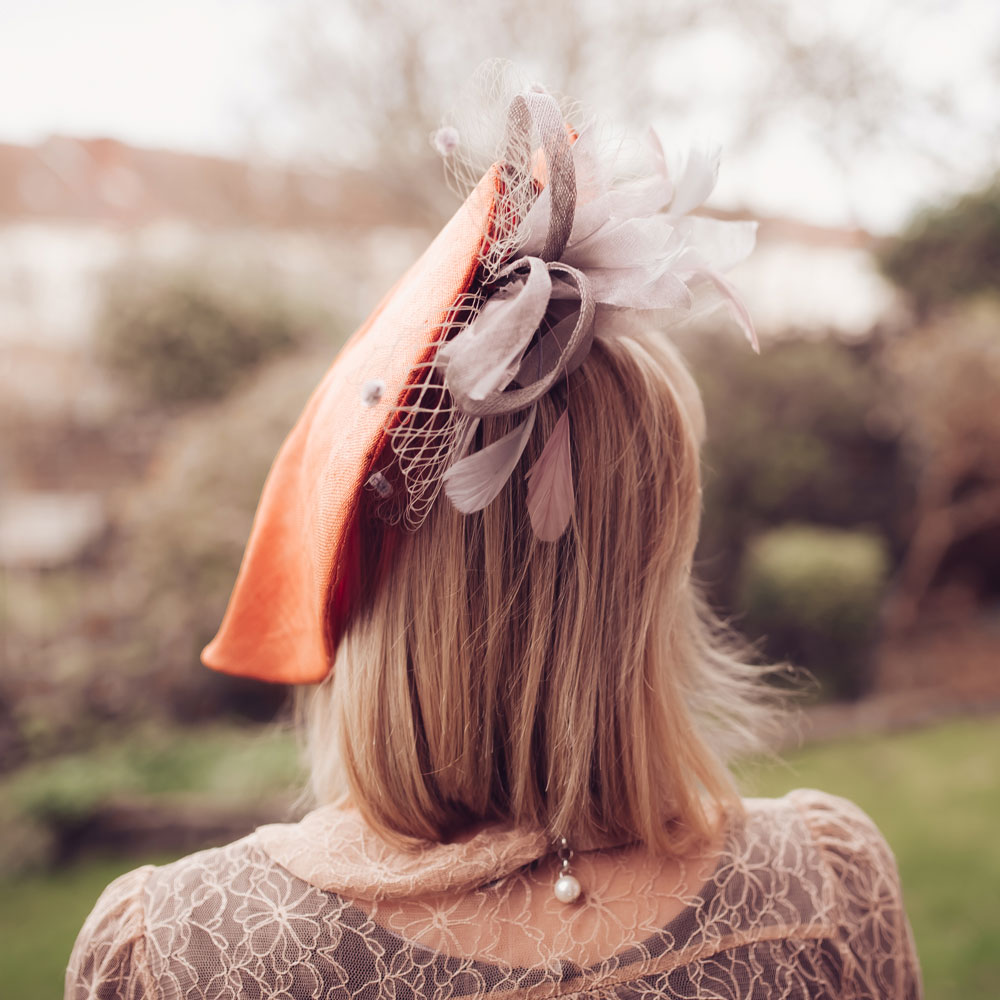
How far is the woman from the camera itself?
0.86 metres

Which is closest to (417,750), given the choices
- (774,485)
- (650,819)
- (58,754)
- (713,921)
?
(650,819)

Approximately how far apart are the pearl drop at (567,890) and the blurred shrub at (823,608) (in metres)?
4.41

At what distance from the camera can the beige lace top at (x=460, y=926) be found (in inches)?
34.8

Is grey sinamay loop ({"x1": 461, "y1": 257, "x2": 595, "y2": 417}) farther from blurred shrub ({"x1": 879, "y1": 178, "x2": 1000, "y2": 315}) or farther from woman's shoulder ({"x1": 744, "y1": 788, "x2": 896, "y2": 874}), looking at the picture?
blurred shrub ({"x1": 879, "y1": 178, "x2": 1000, "y2": 315})

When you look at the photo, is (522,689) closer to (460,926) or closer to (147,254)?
(460,926)

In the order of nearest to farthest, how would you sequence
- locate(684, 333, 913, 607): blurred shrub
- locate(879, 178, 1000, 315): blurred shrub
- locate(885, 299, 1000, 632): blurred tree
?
locate(885, 299, 1000, 632): blurred tree
locate(684, 333, 913, 607): blurred shrub
locate(879, 178, 1000, 315): blurred shrub

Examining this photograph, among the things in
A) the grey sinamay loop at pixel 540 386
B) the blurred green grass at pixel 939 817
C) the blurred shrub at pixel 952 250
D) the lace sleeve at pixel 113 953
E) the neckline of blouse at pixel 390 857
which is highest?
the blurred shrub at pixel 952 250

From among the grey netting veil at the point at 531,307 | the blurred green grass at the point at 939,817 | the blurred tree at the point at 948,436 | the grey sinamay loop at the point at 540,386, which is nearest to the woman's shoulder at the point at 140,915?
the grey netting veil at the point at 531,307

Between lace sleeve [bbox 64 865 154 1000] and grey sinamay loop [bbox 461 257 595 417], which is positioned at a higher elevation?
grey sinamay loop [bbox 461 257 595 417]

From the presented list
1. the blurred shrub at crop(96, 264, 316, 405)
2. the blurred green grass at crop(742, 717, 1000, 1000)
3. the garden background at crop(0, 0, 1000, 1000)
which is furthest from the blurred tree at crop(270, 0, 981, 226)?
the blurred green grass at crop(742, 717, 1000, 1000)

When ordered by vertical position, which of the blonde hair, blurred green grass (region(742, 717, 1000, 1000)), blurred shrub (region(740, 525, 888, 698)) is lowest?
blurred green grass (region(742, 717, 1000, 1000))

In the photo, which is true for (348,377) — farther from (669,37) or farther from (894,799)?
(669,37)

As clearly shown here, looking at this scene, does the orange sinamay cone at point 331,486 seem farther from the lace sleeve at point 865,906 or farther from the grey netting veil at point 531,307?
the lace sleeve at point 865,906

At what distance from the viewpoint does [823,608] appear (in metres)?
4.92
